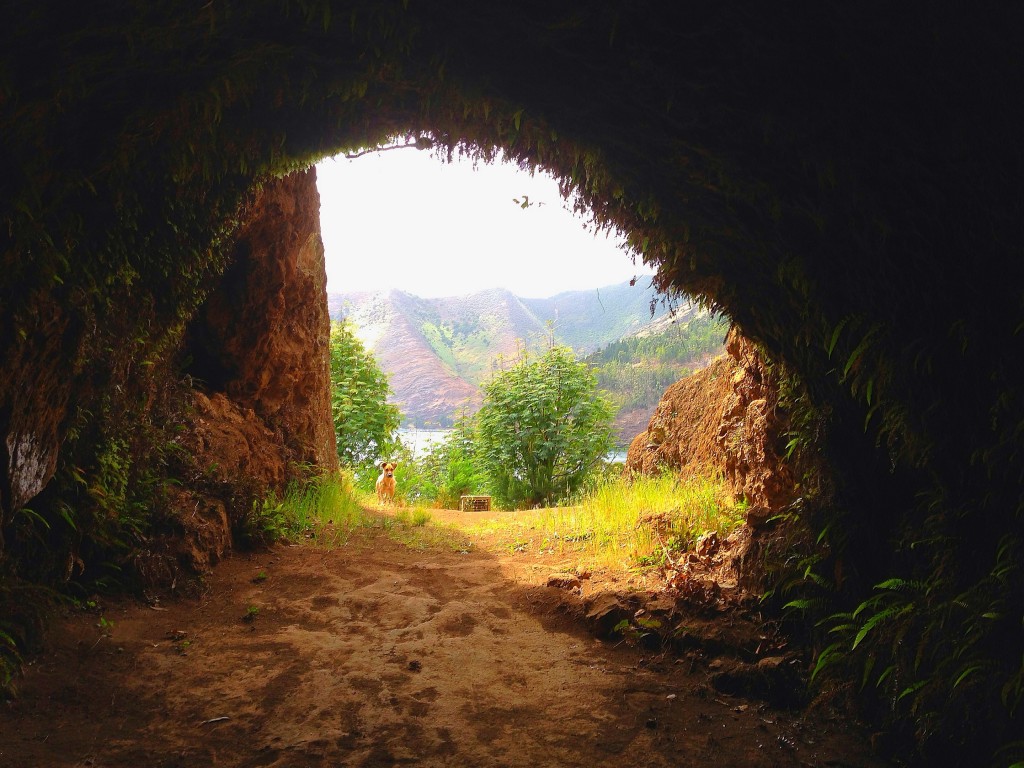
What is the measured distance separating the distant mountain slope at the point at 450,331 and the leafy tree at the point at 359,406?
26.7 feet

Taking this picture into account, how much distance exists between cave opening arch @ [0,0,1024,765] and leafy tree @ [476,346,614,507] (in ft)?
28.4

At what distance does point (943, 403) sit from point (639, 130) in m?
1.89

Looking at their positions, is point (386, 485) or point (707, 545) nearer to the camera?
point (707, 545)

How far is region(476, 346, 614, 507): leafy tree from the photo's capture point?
40.6 ft

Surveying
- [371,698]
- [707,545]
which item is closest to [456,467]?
[707,545]

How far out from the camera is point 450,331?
3538 centimetres

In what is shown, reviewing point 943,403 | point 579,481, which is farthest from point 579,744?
point 579,481

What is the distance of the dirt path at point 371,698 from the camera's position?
2570 millimetres

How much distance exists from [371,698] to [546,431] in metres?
9.48

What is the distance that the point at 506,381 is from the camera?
1297 cm

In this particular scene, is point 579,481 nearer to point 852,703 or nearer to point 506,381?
point 506,381

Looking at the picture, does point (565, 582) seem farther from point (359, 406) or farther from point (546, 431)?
point (359, 406)

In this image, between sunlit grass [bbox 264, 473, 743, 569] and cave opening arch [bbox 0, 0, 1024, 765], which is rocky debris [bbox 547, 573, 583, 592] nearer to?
sunlit grass [bbox 264, 473, 743, 569]

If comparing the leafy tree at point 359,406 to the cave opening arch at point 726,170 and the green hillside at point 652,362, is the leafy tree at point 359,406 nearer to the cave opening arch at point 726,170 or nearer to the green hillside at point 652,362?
the green hillside at point 652,362
